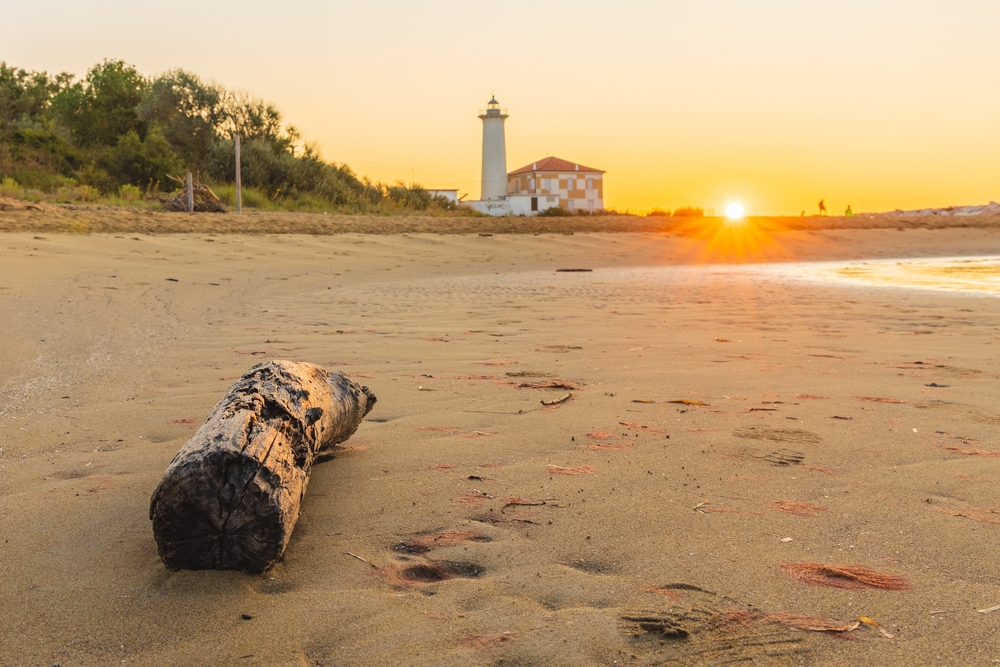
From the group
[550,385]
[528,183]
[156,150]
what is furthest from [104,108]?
[528,183]

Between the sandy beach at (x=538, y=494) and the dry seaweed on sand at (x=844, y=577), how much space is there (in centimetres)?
1

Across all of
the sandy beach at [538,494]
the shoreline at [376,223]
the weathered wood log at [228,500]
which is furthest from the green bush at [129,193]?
the weathered wood log at [228,500]

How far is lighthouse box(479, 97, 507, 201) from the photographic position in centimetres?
5331

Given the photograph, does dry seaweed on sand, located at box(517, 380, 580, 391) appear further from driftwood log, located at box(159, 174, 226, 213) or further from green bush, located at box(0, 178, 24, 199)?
green bush, located at box(0, 178, 24, 199)

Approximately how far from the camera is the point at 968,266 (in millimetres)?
15016

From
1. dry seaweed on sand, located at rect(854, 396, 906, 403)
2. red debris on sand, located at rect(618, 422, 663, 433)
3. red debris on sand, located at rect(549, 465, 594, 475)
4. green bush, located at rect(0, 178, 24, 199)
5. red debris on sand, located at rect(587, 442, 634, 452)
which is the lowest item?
red debris on sand, located at rect(549, 465, 594, 475)

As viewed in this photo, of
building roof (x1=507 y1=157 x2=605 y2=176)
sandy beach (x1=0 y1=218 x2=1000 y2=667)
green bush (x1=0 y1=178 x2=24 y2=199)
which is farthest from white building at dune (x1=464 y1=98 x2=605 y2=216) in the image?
sandy beach (x1=0 y1=218 x2=1000 y2=667)

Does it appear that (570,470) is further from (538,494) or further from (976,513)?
(976,513)

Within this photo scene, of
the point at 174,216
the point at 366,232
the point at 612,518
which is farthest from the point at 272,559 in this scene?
the point at 366,232

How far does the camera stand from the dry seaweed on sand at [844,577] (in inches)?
78.7

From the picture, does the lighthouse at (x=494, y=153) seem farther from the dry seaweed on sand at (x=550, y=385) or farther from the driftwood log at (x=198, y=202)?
the dry seaweed on sand at (x=550, y=385)

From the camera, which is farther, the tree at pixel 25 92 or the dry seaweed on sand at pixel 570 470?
the tree at pixel 25 92

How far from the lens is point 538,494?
261cm

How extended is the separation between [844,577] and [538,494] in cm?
93
